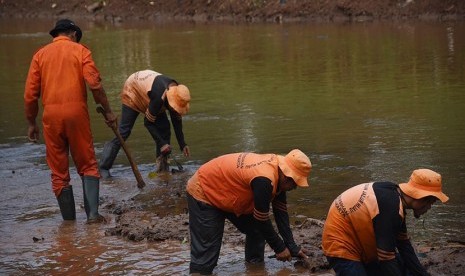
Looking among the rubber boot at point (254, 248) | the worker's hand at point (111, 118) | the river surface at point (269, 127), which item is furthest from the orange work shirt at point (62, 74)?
the rubber boot at point (254, 248)

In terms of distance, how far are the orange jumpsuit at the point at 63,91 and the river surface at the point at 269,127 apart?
2.98 feet

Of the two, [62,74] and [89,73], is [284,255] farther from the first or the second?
[62,74]

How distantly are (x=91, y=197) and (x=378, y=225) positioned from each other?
13.6ft

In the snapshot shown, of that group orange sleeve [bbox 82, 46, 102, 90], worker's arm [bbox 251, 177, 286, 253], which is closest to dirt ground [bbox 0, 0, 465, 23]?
orange sleeve [bbox 82, 46, 102, 90]

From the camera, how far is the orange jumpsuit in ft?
29.7

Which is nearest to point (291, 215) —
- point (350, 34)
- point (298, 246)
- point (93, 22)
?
point (298, 246)

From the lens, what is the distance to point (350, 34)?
2872cm

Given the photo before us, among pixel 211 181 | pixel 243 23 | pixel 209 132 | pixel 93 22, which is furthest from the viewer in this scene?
pixel 93 22

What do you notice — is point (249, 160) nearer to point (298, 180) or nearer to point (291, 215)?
point (298, 180)

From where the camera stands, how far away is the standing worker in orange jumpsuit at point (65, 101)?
9.05 metres

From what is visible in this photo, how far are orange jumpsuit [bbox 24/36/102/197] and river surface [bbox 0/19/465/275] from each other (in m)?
0.91

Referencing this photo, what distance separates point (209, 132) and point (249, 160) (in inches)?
271

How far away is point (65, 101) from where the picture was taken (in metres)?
9.05

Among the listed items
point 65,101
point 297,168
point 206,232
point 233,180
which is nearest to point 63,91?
point 65,101
